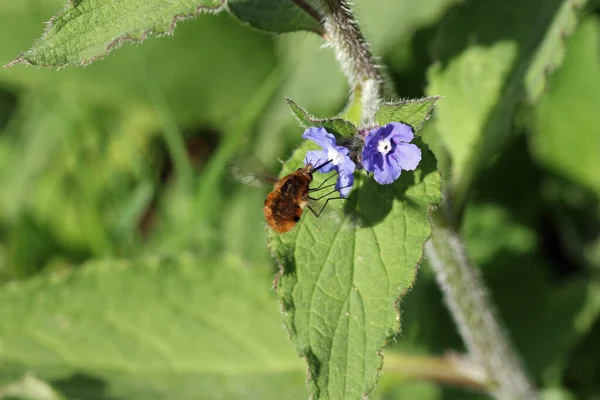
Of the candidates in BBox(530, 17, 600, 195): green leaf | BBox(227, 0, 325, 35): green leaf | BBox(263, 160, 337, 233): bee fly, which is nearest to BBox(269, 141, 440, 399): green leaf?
BBox(263, 160, 337, 233): bee fly

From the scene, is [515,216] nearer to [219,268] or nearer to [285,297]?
[219,268]

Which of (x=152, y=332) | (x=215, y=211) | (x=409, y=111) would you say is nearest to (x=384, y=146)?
(x=409, y=111)

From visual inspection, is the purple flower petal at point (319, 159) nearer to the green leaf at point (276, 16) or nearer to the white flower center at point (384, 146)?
the white flower center at point (384, 146)

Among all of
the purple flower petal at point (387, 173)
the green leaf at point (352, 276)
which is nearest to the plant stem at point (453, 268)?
the purple flower petal at point (387, 173)

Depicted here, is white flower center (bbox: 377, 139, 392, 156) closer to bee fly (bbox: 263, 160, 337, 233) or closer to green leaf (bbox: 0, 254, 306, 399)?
bee fly (bbox: 263, 160, 337, 233)

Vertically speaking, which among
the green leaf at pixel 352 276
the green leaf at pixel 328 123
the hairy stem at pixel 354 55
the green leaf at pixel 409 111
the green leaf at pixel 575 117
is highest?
the green leaf at pixel 575 117

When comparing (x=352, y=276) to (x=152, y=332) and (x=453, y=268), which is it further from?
(x=152, y=332)
